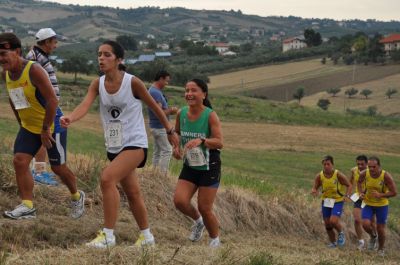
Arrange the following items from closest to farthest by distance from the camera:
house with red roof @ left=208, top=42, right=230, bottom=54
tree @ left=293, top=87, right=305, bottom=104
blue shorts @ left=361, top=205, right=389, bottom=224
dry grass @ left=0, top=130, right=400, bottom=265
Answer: dry grass @ left=0, top=130, right=400, bottom=265 → blue shorts @ left=361, top=205, right=389, bottom=224 → tree @ left=293, top=87, right=305, bottom=104 → house with red roof @ left=208, top=42, right=230, bottom=54

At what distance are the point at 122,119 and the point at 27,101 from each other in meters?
1.13

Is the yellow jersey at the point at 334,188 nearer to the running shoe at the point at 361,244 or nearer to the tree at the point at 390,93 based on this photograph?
the running shoe at the point at 361,244

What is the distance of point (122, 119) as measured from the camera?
581 centimetres

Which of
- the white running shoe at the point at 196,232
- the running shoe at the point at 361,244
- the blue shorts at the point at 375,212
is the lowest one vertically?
the running shoe at the point at 361,244

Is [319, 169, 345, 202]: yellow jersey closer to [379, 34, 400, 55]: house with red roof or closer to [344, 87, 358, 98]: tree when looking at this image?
[344, 87, 358, 98]: tree

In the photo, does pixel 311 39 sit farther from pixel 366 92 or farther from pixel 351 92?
pixel 366 92

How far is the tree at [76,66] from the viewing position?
65.9 m

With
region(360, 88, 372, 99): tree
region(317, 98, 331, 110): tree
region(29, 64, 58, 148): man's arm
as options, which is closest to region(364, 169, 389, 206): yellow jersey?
region(29, 64, 58, 148): man's arm

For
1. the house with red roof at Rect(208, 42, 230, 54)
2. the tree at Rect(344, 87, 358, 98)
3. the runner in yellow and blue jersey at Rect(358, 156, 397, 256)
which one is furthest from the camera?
the house with red roof at Rect(208, 42, 230, 54)

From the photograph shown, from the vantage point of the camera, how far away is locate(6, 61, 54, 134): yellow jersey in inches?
241

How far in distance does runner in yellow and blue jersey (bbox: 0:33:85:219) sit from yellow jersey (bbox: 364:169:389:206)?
6272 mm

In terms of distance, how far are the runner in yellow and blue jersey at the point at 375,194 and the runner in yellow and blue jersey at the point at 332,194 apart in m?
0.38

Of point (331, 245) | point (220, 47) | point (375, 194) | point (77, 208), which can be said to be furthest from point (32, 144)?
point (220, 47)

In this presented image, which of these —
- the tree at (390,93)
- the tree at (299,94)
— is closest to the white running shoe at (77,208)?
the tree at (390,93)
